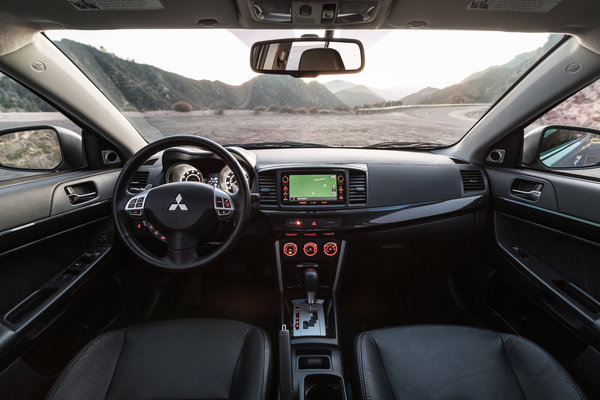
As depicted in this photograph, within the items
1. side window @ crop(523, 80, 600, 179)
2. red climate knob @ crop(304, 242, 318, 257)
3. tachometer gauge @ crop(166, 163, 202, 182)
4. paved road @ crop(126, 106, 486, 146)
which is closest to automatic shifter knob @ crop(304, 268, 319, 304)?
red climate knob @ crop(304, 242, 318, 257)

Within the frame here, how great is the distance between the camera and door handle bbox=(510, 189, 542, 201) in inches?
89.7

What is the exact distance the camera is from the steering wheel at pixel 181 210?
6.14 feet

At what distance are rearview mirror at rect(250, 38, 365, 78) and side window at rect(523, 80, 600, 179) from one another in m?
1.29

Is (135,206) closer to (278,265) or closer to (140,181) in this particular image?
(140,181)

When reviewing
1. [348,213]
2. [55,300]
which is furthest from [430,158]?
[55,300]

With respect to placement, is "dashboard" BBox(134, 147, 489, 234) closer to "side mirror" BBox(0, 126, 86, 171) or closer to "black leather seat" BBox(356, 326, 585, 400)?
"side mirror" BBox(0, 126, 86, 171)

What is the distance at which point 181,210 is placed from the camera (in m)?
1.92

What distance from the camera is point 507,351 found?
1771mm

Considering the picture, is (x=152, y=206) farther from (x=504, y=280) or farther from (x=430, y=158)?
(x=504, y=280)

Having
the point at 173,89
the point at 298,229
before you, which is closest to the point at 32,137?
the point at 173,89

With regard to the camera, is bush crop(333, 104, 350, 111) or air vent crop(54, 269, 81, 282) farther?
bush crop(333, 104, 350, 111)

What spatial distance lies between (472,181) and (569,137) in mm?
652

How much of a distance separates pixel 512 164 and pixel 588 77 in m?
0.74

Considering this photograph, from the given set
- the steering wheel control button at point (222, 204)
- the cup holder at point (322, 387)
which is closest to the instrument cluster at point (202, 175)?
the steering wheel control button at point (222, 204)
